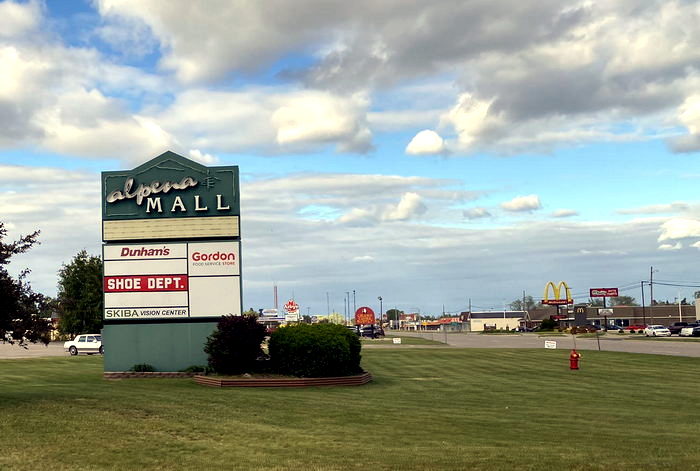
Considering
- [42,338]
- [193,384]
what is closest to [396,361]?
[193,384]

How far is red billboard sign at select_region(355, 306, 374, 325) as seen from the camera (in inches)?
4191

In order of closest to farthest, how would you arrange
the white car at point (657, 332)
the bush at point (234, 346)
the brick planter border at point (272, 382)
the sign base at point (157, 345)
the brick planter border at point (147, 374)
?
the brick planter border at point (272, 382)
the bush at point (234, 346)
the brick planter border at point (147, 374)
the sign base at point (157, 345)
the white car at point (657, 332)

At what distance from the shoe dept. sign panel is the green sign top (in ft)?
5.08

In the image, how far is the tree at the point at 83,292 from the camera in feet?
275

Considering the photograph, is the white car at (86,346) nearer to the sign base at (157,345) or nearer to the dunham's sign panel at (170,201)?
the sign base at (157,345)

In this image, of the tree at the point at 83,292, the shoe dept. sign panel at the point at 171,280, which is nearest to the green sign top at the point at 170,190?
the shoe dept. sign panel at the point at 171,280

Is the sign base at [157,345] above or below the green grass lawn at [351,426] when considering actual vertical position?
above

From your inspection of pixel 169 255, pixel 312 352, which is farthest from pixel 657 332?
pixel 169 255

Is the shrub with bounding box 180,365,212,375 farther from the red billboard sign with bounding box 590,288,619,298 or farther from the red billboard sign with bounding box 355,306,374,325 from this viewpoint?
the red billboard sign with bounding box 590,288,619,298

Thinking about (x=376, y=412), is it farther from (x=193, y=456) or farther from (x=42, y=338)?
(x=42, y=338)

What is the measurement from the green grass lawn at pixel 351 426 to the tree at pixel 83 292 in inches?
2160

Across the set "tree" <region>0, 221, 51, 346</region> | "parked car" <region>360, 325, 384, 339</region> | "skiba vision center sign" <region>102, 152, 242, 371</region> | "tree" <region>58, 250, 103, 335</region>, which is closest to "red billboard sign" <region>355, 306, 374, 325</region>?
"parked car" <region>360, 325, 384, 339</region>

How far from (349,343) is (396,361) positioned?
15607mm

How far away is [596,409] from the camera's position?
75.4 ft
